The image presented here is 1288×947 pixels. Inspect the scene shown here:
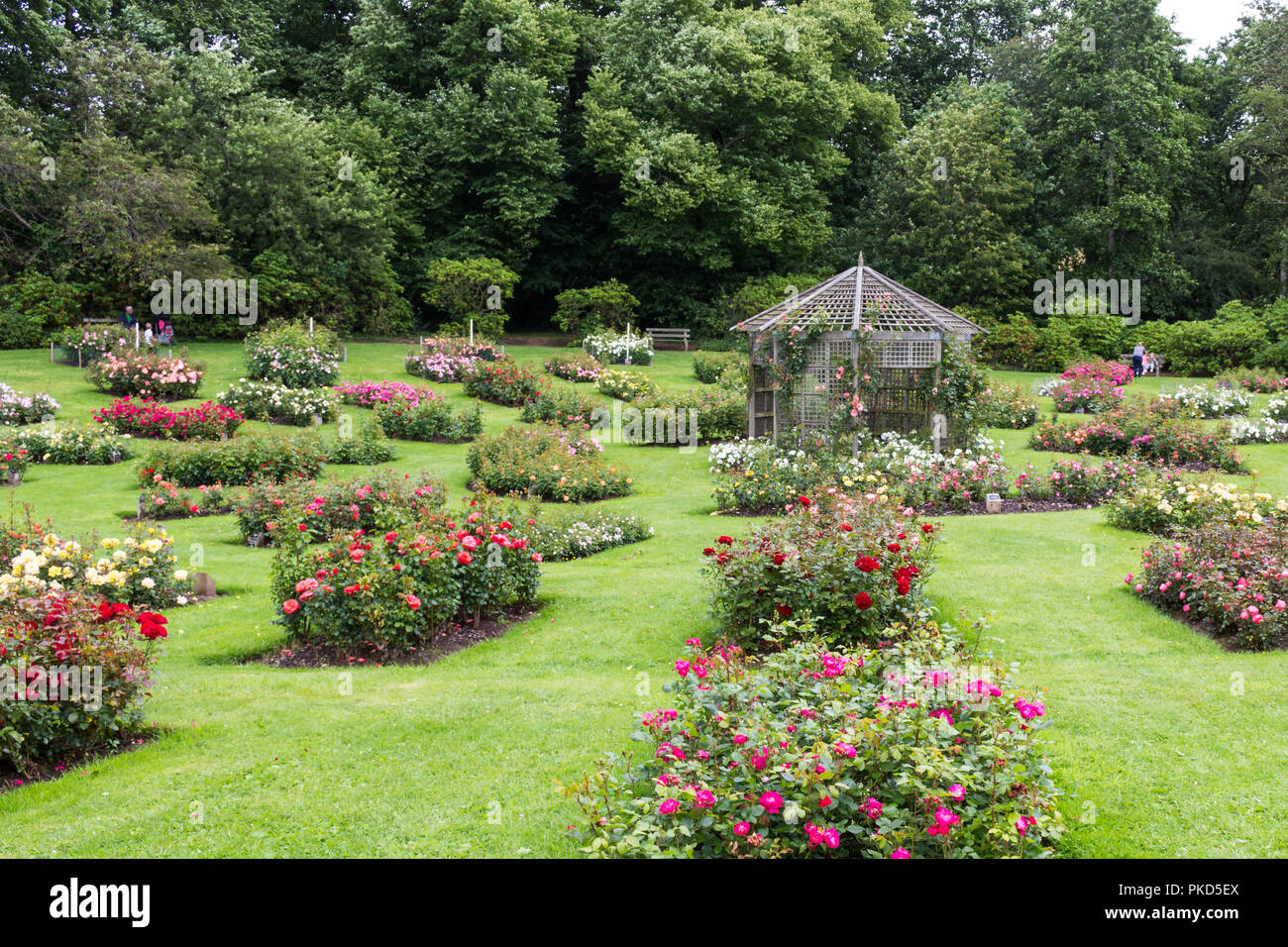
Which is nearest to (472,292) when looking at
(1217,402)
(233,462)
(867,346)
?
(233,462)

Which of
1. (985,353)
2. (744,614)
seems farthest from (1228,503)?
(985,353)

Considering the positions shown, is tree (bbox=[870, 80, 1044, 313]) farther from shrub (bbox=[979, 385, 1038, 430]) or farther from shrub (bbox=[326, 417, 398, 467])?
shrub (bbox=[326, 417, 398, 467])

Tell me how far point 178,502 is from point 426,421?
6276 mm

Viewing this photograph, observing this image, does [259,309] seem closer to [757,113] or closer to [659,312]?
[659,312]

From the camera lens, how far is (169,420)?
58.1 ft

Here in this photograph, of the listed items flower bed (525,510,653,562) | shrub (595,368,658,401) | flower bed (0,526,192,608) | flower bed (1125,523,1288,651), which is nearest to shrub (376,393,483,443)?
shrub (595,368,658,401)

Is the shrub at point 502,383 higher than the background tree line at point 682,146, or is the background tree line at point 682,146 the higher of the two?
the background tree line at point 682,146

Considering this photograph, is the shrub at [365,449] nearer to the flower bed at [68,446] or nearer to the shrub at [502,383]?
the flower bed at [68,446]

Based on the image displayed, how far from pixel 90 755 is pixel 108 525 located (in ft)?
24.7

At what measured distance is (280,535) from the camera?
8.62 m

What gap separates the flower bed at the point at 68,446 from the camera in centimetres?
1639

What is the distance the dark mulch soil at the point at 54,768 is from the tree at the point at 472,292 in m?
25.9

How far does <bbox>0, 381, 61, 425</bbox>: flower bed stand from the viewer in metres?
18.1

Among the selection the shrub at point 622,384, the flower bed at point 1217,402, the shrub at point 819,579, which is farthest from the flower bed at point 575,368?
the shrub at point 819,579
